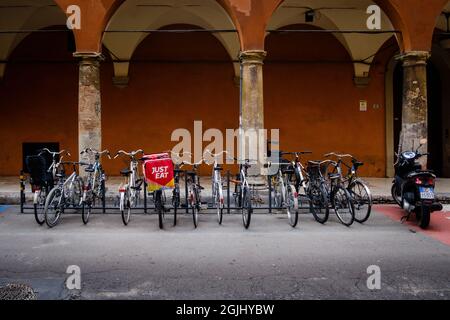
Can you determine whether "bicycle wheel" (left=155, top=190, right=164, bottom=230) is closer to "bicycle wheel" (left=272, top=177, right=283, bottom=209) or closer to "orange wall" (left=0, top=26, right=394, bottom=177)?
"bicycle wheel" (left=272, top=177, right=283, bottom=209)

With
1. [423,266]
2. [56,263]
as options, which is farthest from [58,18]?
[423,266]

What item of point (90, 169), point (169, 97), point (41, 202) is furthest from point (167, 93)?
point (41, 202)

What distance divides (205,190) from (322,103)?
5626mm

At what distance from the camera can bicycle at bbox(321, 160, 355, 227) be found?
6.89 metres

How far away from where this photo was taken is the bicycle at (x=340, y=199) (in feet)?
22.6

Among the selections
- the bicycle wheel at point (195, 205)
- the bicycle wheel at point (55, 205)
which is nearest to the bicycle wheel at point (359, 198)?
the bicycle wheel at point (195, 205)

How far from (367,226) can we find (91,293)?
475 cm

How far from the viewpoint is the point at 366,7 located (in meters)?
12.3

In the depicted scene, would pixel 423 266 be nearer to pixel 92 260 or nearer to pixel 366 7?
pixel 92 260

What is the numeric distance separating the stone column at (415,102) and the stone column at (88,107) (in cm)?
700

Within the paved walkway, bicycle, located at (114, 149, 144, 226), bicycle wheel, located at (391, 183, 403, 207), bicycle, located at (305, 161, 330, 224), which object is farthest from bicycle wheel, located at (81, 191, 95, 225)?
bicycle wheel, located at (391, 183, 403, 207)

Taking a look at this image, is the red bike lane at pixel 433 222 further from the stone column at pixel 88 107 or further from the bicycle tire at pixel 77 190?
the stone column at pixel 88 107

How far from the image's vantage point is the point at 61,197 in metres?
7.07

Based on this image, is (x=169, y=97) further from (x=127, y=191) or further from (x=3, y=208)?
(x=127, y=191)
